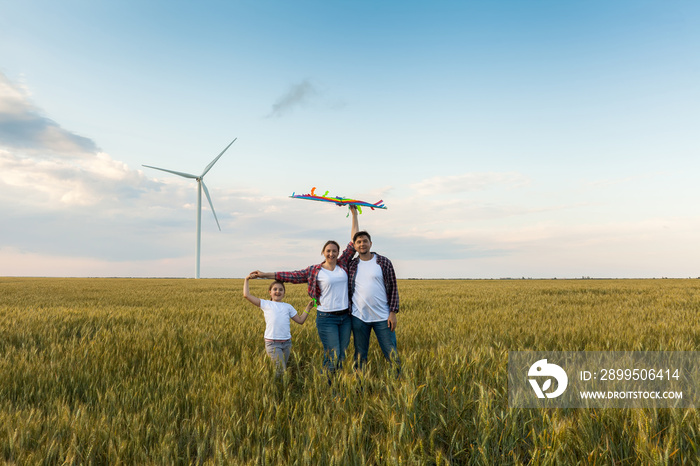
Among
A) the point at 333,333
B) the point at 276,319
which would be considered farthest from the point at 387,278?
the point at 276,319

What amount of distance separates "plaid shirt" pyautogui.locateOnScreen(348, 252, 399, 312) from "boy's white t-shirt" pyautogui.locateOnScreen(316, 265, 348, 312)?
139 millimetres

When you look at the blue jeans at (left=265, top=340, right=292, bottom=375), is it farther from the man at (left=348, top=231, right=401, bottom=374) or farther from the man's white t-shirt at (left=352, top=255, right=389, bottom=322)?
the man's white t-shirt at (left=352, top=255, right=389, bottom=322)

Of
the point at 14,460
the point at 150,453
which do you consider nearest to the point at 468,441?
the point at 150,453

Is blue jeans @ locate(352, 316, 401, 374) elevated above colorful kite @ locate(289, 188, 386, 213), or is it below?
below

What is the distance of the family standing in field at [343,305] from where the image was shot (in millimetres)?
5793

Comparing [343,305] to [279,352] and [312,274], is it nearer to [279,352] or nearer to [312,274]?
[312,274]

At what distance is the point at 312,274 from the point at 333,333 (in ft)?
3.13

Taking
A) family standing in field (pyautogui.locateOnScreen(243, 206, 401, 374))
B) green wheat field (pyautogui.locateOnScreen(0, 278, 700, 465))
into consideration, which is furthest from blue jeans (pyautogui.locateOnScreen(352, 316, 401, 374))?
green wheat field (pyautogui.locateOnScreen(0, 278, 700, 465))

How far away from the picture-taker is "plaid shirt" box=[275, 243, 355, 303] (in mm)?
6035

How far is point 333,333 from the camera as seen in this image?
5.80 meters

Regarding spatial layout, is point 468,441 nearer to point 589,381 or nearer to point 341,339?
point 589,381

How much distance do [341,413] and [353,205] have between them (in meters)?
3.61

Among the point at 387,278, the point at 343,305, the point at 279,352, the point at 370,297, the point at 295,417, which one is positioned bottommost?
the point at 295,417

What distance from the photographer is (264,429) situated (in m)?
3.83
